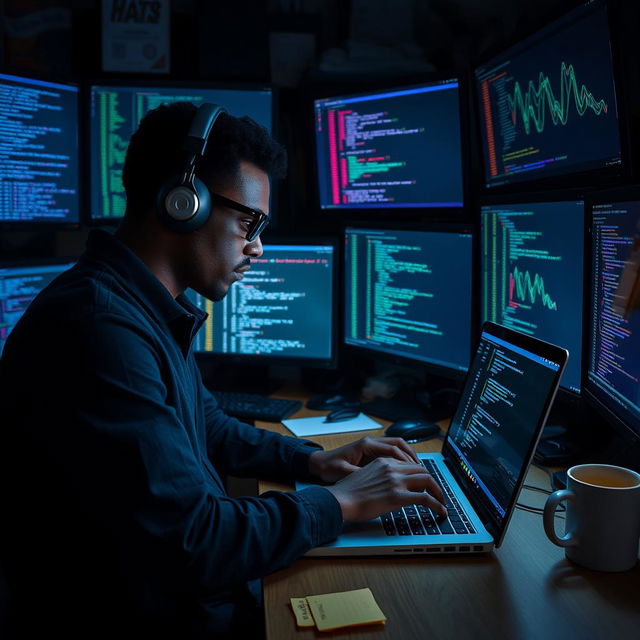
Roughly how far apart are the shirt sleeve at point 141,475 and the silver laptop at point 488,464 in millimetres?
126

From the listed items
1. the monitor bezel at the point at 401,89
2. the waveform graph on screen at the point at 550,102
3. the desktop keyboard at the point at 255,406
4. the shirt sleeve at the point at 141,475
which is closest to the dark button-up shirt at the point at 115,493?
the shirt sleeve at the point at 141,475

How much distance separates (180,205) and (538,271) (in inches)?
27.4

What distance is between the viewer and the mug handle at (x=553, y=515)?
0.90 meters

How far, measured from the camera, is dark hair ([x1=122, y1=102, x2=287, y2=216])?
3.49 feet

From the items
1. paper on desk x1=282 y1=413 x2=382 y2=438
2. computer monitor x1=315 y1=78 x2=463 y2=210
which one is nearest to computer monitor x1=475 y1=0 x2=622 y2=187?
computer monitor x1=315 y1=78 x2=463 y2=210

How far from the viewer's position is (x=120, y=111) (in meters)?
1.89

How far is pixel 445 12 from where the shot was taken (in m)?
2.10

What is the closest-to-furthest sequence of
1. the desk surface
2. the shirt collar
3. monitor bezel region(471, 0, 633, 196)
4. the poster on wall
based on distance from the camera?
the desk surface < the shirt collar < monitor bezel region(471, 0, 633, 196) < the poster on wall

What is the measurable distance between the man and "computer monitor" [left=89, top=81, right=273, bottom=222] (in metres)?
0.84

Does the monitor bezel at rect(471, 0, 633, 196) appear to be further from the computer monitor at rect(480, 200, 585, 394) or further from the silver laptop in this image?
the silver laptop

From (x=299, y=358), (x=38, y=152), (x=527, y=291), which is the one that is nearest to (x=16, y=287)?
(x=38, y=152)

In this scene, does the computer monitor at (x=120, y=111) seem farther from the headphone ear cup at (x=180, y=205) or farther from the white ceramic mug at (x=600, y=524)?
the white ceramic mug at (x=600, y=524)

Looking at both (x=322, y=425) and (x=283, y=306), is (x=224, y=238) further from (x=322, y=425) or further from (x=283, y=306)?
(x=283, y=306)

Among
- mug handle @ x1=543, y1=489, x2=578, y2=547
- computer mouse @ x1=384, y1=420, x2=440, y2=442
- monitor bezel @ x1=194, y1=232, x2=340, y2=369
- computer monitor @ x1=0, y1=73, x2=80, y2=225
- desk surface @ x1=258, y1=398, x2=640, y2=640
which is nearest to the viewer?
desk surface @ x1=258, y1=398, x2=640, y2=640
